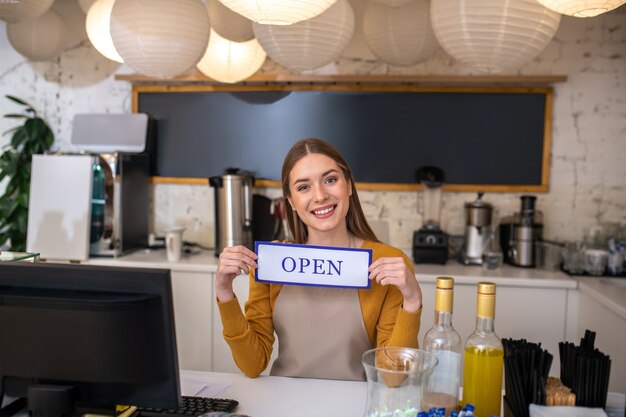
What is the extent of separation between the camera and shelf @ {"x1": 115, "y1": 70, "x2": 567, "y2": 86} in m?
3.42

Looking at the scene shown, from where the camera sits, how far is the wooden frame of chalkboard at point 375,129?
11.6 feet

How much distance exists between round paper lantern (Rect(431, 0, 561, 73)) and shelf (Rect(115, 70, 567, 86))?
1.50 m

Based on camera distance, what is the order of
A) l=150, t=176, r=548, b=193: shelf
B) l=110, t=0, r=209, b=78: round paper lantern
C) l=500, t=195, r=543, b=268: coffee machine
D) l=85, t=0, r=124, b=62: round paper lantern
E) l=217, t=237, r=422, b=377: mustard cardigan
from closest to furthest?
1. l=217, t=237, r=422, b=377: mustard cardigan
2. l=110, t=0, r=209, b=78: round paper lantern
3. l=85, t=0, r=124, b=62: round paper lantern
4. l=500, t=195, r=543, b=268: coffee machine
5. l=150, t=176, r=548, b=193: shelf

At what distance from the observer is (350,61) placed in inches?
143

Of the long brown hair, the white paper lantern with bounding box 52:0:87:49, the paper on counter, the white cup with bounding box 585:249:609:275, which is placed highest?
the white paper lantern with bounding box 52:0:87:49

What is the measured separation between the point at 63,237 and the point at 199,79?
4.15 feet

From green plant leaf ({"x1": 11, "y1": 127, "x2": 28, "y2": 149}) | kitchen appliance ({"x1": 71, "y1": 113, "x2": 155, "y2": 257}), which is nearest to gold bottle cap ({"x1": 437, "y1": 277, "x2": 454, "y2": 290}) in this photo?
kitchen appliance ({"x1": 71, "y1": 113, "x2": 155, "y2": 257})

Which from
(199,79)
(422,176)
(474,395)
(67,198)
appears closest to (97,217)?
(67,198)

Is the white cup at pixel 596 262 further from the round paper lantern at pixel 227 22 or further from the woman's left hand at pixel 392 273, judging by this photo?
the round paper lantern at pixel 227 22

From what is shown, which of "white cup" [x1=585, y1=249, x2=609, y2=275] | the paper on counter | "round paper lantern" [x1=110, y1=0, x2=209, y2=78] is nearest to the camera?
the paper on counter

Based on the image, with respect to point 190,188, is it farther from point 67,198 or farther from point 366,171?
point 366,171

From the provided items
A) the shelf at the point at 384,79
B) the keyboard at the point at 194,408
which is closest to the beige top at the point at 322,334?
the keyboard at the point at 194,408

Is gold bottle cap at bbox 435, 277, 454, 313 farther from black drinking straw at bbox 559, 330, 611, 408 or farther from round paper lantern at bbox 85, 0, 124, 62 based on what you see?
round paper lantern at bbox 85, 0, 124, 62

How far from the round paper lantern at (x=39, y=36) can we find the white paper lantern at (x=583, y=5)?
2.85m
